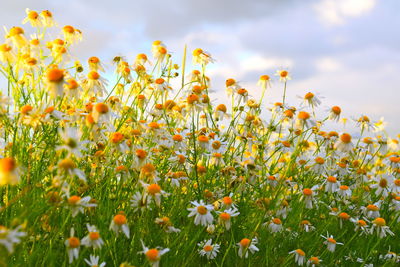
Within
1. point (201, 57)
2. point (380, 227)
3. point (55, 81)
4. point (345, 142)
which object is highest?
Result: point (201, 57)

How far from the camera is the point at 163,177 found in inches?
146

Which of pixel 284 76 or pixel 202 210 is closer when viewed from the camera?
pixel 202 210

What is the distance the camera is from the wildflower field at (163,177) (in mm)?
2848

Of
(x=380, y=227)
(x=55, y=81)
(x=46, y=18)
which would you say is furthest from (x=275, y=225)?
(x=46, y=18)

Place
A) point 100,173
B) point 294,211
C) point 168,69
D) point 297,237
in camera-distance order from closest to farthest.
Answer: point 100,173, point 297,237, point 294,211, point 168,69

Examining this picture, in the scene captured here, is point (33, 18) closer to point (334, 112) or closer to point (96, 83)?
point (96, 83)

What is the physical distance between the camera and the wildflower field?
2848mm

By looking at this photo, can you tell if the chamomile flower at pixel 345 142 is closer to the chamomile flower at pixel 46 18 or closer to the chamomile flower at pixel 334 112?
the chamomile flower at pixel 334 112

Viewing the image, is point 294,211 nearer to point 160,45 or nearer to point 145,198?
point 145,198

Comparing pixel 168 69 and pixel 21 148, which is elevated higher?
pixel 168 69

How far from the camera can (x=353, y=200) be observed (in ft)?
14.2

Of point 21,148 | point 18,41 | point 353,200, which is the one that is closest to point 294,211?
point 353,200

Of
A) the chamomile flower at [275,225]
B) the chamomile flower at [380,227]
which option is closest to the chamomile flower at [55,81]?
the chamomile flower at [275,225]

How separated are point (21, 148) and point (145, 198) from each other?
4.79 ft
